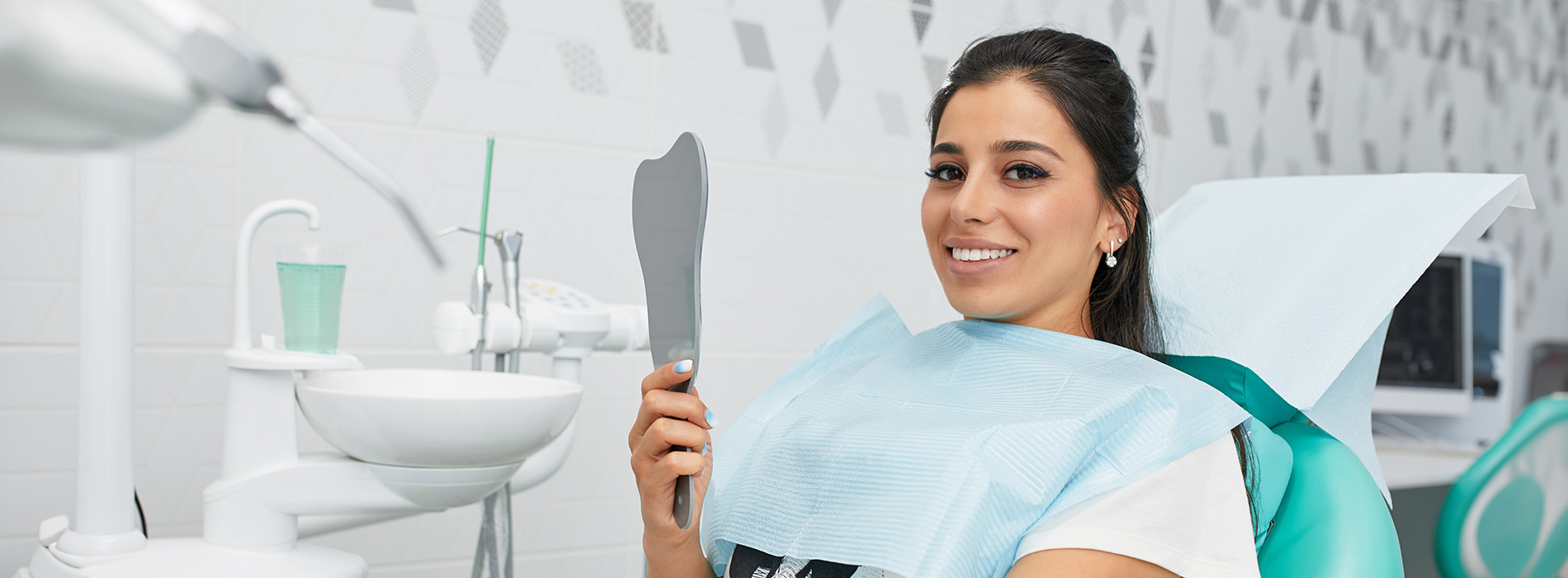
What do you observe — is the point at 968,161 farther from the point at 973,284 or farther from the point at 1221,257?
the point at 1221,257

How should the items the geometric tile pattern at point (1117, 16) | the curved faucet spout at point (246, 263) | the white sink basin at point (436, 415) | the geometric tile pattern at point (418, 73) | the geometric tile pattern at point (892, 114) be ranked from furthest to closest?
the geometric tile pattern at point (1117, 16), the geometric tile pattern at point (892, 114), the geometric tile pattern at point (418, 73), the curved faucet spout at point (246, 263), the white sink basin at point (436, 415)

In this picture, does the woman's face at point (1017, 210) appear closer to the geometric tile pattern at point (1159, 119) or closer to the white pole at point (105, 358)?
the white pole at point (105, 358)

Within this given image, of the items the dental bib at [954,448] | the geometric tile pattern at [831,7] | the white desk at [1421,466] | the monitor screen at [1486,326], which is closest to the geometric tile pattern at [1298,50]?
the monitor screen at [1486,326]

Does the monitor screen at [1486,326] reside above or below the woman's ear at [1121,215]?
below

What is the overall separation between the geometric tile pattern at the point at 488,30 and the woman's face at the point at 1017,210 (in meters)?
0.99

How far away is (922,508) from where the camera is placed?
2.96 feet

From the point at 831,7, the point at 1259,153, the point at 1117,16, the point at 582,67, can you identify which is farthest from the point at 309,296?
the point at 1259,153

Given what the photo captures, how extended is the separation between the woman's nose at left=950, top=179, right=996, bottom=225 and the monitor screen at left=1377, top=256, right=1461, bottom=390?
6.41 ft

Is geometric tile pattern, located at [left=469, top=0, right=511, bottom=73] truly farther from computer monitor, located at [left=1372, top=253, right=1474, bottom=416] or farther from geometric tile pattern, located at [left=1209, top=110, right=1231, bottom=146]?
computer monitor, located at [left=1372, top=253, right=1474, bottom=416]

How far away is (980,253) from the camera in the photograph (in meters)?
1.07

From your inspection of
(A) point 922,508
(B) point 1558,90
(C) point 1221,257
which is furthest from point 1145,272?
(B) point 1558,90

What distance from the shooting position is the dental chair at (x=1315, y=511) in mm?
889

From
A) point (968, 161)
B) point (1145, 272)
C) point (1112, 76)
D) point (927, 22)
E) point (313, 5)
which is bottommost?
point (1145, 272)

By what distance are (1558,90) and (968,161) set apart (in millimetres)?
3255
